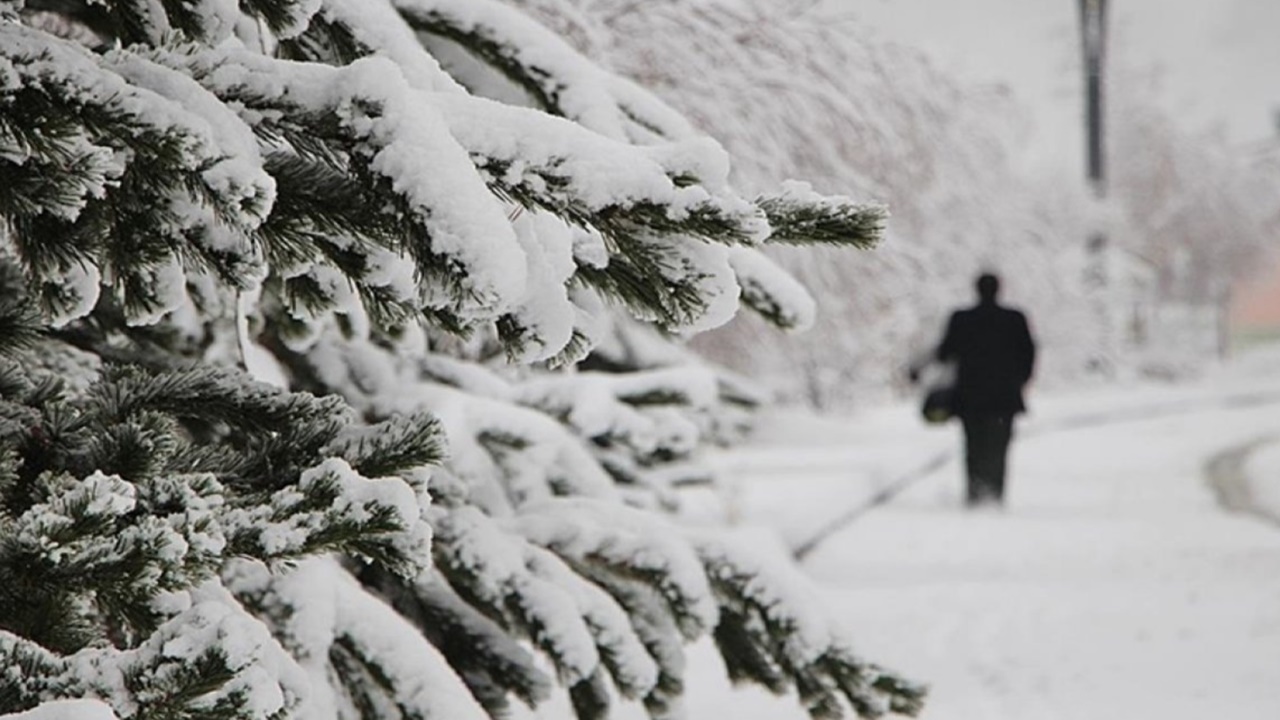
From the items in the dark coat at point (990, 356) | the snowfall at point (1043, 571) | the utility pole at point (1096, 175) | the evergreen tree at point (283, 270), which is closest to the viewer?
the evergreen tree at point (283, 270)

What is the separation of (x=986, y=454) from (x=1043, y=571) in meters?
2.37

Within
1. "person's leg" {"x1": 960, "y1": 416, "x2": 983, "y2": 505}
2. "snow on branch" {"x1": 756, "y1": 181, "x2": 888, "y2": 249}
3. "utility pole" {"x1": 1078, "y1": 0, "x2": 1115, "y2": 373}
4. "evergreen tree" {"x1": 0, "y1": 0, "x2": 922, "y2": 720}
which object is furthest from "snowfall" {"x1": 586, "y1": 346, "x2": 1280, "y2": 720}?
"utility pole" {"x1": 1078, "y1": 0, "x2": 1115, "y2": 373}

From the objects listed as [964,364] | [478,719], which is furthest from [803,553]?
[478,719]

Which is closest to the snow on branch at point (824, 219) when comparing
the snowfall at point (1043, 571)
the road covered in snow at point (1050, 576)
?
the snowfall at point (1043, 571)

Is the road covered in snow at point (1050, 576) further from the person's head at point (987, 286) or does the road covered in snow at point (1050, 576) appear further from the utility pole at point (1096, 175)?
the utility pole at point (1096, 175)

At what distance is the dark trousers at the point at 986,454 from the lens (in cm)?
899

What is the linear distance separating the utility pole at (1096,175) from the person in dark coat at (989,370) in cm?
2009

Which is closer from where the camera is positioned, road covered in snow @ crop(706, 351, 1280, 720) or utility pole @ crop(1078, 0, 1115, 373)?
road covered in snow @ crop(706, 351, 1280, 720)

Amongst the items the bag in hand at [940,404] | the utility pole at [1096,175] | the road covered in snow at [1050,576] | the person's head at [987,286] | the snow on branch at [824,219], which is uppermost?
the utility pole at [1096,175]

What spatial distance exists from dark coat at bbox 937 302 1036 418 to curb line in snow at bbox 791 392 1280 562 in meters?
1.12

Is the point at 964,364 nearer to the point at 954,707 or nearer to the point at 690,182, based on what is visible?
the point at 954,707

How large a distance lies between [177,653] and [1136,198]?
45522mm

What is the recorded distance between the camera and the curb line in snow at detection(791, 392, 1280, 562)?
8298 millimetres

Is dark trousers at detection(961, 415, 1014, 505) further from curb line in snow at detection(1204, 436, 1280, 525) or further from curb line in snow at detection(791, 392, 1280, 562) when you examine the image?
curb line in snow at detection(1204, 436, 1280, 525)
